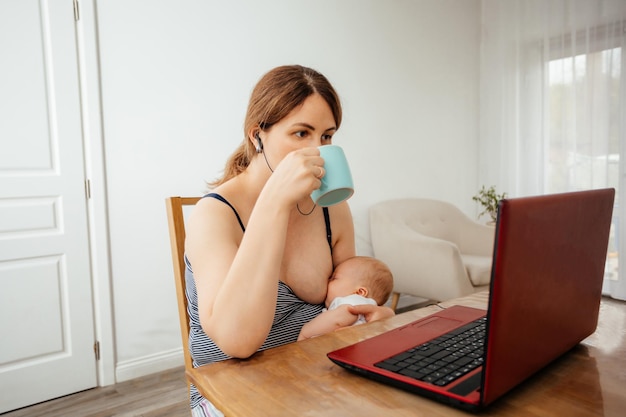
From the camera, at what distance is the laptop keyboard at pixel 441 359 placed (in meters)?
0.56

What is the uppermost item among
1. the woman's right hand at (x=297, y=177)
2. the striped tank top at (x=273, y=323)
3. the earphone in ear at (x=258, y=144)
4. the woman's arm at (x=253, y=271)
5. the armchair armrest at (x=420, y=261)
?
the earphone in ear at (x=258, y=144)

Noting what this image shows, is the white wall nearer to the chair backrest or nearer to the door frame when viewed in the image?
the door frame

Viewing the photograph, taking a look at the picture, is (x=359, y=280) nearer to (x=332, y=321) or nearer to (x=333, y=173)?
(x=332, y=321)

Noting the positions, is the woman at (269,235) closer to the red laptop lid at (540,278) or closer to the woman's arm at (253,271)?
the woman's arm at (253,271)

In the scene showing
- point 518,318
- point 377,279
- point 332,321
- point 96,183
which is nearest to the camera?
point 518,318

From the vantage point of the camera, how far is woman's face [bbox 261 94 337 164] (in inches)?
42.4

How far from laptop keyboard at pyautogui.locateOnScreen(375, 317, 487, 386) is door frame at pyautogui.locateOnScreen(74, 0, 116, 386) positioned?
6.78 ft

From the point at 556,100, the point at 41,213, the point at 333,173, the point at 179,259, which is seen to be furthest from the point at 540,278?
the point at 556,100

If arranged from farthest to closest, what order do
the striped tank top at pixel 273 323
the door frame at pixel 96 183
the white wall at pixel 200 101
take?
the white wall at pixel 200 101, the door frame at pixel 96 183, the striped tank top at pixel 273 323

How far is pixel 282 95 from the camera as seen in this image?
1.09 metres

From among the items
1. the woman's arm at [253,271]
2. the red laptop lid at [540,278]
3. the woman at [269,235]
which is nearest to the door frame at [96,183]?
the woman at [269,235]

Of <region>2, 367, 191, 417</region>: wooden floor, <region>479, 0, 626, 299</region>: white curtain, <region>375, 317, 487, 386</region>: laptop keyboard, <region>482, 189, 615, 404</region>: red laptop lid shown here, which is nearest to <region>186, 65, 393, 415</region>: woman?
<region>375, 317, 487, 386</region>: laptop keyboard

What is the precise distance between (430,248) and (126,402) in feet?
6.15

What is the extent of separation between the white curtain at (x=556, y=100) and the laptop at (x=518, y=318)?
335 centimetres
